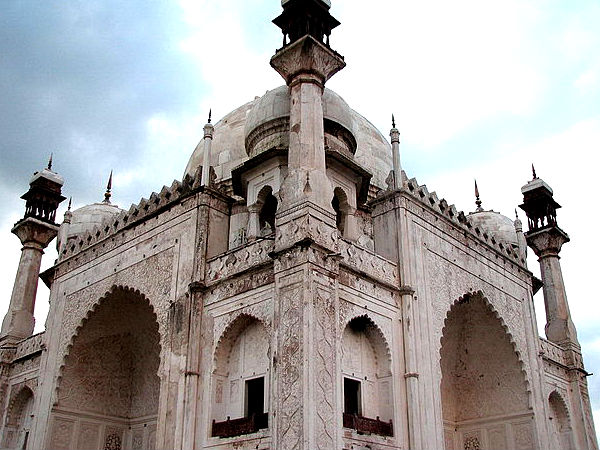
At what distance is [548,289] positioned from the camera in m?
20.0

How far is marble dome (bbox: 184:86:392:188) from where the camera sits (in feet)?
47.8

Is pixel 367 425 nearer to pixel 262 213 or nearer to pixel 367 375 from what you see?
pixel 367 375

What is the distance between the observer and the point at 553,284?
19984 millimetres

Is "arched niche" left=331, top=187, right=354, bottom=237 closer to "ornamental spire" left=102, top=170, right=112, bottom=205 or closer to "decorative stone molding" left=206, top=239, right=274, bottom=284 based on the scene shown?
"decorative stone molding" left=206, top=239, right=274, bottom=284

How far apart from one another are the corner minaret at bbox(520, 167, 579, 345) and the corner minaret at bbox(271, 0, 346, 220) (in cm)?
992

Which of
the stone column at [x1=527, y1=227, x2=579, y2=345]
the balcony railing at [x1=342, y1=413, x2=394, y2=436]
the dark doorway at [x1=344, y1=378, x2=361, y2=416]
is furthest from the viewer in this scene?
the stone column at [x1=527, y1=227, x2=579, y2=345]

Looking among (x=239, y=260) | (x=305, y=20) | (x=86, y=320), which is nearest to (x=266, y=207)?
(x=239, y=260)

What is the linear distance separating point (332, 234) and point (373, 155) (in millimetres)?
8474

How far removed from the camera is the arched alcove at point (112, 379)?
52.7 feet

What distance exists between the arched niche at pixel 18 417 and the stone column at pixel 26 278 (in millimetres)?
1639

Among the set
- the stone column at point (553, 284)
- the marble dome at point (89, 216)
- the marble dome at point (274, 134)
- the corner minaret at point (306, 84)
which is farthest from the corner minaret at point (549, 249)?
the marble dome at point (89, 216)

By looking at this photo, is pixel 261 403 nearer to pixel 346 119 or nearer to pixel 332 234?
pixel 332 234

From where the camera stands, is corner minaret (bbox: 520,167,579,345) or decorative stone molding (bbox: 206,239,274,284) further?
corner minaret (bbox: 520,167,579,345)

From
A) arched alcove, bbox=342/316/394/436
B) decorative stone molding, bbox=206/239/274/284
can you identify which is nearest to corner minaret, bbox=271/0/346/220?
decorative stone molding, bbox=206/239/274/284
